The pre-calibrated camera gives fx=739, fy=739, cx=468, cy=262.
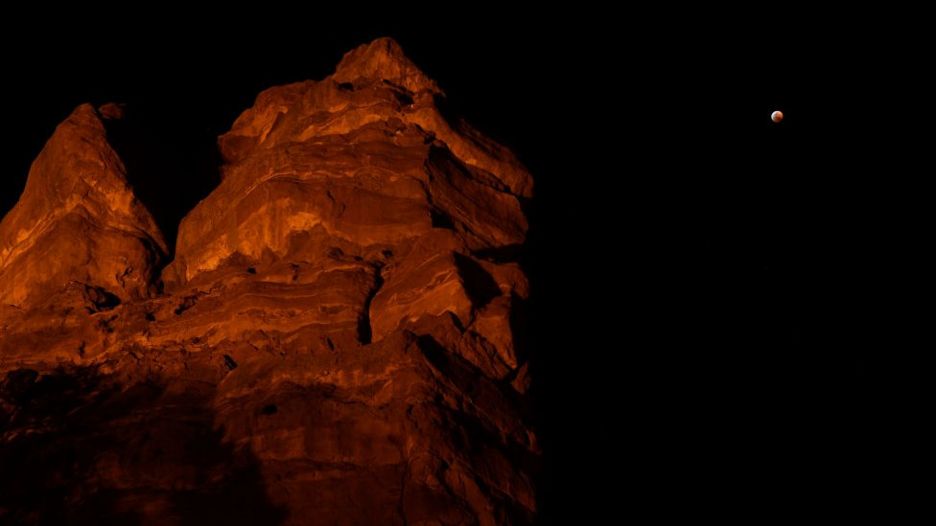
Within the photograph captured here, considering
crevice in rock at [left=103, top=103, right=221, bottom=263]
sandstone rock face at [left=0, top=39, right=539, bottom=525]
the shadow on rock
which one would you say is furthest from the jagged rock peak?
the shadow on rock

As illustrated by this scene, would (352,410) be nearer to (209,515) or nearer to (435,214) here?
(209,515)

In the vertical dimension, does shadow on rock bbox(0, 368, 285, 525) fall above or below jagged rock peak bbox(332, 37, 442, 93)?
below

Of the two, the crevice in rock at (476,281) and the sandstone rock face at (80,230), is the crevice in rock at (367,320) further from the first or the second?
the sandstone rock face at (80,230)

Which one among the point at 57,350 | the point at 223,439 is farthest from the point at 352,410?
the point at 57,350

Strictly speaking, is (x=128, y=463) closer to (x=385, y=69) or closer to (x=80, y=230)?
(x=80, y=230)

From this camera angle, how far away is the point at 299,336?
31.6ft

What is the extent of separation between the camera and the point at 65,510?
25.4 ft

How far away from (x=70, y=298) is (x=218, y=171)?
4.68 m

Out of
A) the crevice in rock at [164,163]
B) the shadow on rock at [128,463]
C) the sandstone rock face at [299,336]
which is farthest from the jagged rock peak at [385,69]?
the shadow on rock at [128,463]

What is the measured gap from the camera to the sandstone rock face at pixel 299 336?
7.61m

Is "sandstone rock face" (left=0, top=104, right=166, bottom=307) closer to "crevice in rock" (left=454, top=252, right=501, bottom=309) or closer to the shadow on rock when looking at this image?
the shadow on rock

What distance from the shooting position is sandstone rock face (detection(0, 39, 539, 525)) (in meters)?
7.61

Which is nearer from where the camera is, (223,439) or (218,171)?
(223,439)

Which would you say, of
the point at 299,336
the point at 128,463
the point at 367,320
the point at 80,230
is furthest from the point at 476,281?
the point at 80,230
